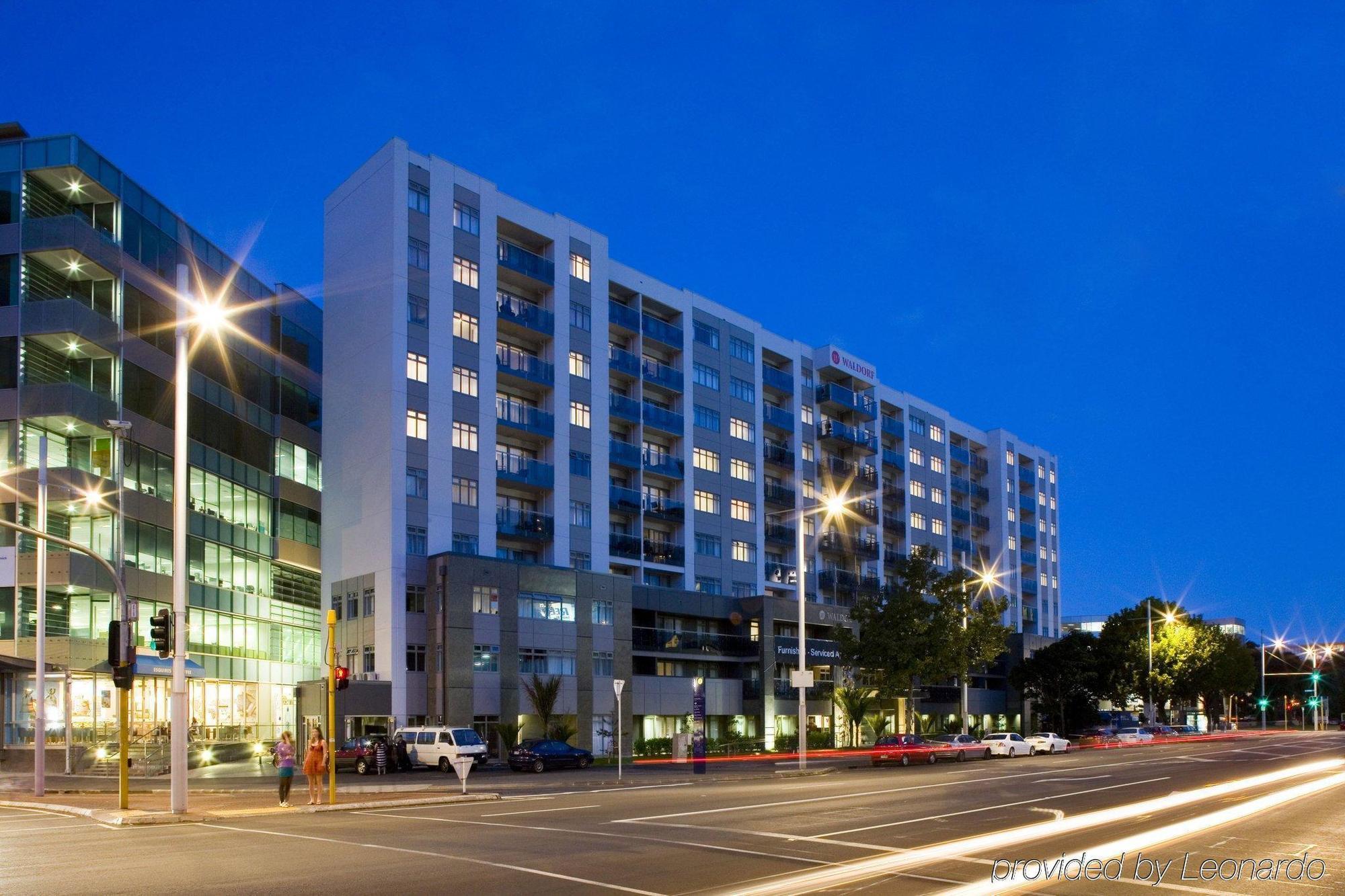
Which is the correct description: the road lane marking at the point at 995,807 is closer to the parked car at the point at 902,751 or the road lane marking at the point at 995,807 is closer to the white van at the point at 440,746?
the parked car at the point at 902,751

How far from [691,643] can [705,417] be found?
644 inches

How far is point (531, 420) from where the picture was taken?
67812mm

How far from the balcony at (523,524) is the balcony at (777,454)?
25.7 meters

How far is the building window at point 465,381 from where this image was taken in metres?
64.2

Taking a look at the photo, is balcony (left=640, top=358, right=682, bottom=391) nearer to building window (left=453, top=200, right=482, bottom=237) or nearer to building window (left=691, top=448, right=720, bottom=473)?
building window (left=691, top=448, right=720, bottom=473)

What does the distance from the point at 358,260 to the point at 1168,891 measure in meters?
57.2

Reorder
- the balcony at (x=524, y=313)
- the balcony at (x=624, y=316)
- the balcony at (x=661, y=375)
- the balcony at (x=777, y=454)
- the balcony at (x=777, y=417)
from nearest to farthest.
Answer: the balcony at (x=524, y=313)
the balcony at (x=624, y=316)
the balcony at (x=661, y=375)
the balcony at (x=777, y=454)
the balcony at (x=777, y=417)

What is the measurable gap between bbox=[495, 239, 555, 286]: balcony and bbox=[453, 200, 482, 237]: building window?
1483 mm

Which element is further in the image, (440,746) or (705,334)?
(705,334)

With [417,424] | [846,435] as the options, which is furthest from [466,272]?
[846,435]

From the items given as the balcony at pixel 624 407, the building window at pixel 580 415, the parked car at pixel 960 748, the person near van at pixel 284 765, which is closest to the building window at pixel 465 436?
the building window at pixel 580 415

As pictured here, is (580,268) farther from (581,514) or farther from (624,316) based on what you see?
(581,514)

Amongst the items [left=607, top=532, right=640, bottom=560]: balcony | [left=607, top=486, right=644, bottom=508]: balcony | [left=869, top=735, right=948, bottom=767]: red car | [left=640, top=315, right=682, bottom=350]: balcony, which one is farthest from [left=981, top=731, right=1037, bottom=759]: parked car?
[left=640, top=315, right=682, bottom=350]: balcony

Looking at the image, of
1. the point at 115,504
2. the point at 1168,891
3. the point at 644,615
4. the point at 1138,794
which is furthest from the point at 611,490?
the point at 1168,891
